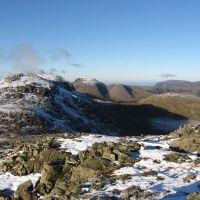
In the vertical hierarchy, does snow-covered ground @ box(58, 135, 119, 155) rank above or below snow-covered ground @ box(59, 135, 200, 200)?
above

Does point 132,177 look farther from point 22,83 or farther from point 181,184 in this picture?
point 22,83

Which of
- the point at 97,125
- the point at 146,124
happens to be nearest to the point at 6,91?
the point at 97,125

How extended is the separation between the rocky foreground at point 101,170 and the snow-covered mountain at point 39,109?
4351 centimetres

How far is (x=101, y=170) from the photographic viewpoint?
32.1 meters

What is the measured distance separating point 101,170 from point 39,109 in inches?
2722

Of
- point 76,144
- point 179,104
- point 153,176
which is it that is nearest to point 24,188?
point 153,176

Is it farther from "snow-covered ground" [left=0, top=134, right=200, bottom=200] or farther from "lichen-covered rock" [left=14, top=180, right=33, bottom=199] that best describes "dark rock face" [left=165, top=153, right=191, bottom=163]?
"lichen-covered rock" [left=14, top=180, right=33, bottom=199]

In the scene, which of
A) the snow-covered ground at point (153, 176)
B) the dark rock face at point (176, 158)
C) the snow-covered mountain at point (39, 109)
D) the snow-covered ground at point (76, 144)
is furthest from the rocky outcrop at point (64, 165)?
the snow-covered mountain at point (39, 109)

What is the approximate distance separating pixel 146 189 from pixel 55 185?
734 cm

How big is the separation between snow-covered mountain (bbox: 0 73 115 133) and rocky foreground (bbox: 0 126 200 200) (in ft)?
143

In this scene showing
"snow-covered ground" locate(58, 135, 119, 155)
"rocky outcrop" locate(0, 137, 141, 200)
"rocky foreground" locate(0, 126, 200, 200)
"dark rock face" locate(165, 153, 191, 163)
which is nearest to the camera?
"rocky foreground" locate(0, 126, 200, 200)

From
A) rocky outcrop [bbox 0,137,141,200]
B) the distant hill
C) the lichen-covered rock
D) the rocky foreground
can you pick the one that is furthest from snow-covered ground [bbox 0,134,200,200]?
the distant hill

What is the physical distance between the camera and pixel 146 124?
13725cm

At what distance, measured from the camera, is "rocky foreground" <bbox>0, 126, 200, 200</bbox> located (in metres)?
26.6
